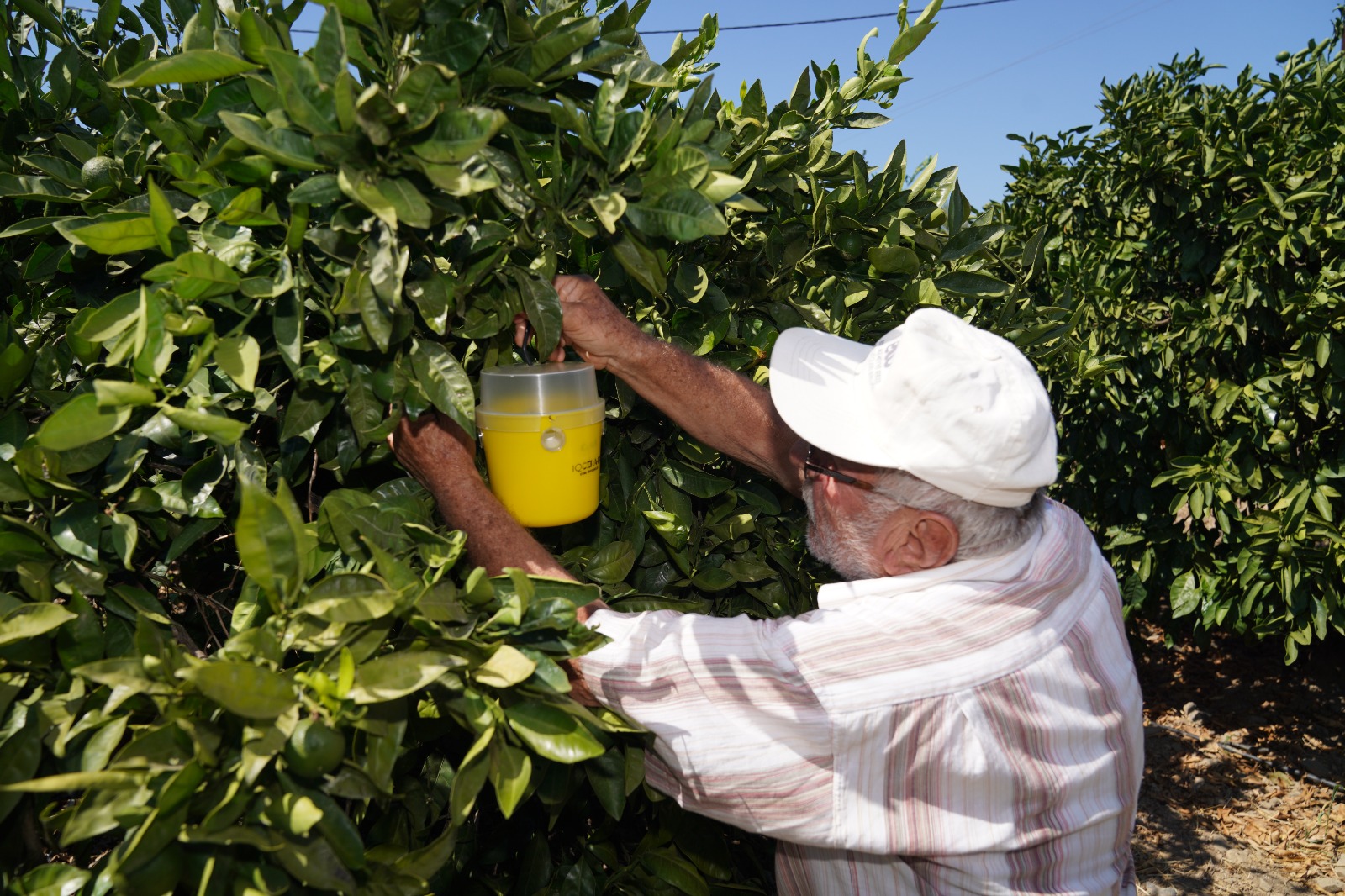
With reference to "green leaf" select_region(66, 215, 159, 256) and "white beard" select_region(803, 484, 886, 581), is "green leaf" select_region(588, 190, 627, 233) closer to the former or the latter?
"green leaf" select_region(66, 215, 159, 256)

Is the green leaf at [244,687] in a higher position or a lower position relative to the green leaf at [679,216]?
lower

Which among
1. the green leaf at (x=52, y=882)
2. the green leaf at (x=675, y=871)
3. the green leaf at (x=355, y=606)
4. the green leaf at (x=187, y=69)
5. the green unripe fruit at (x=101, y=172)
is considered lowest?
the green leaf at (x=675, y=871)

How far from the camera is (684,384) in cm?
198

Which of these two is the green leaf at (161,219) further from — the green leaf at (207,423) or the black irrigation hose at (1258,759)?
the black irrigation hose at (1258,759)

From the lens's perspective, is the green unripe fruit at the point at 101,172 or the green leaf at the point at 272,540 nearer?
the green leaf at the point at 272,540

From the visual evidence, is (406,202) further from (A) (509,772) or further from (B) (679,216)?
(A) (509,772)

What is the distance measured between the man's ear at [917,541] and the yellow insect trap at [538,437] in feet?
1.92

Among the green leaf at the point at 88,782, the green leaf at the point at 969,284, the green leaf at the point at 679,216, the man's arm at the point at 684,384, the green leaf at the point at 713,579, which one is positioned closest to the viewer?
the green leaf at the point at 88,782

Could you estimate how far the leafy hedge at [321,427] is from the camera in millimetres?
1129

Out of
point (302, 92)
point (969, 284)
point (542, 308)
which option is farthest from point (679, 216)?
point (969, 284)

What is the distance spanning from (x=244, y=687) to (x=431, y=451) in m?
0.62

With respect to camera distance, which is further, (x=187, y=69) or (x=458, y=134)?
(x=187, y=69)

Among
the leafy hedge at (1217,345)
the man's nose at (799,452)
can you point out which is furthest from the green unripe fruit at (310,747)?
the leafy hedge at (1217,345)

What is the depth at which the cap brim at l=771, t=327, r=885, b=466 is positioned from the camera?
72.1 inches
